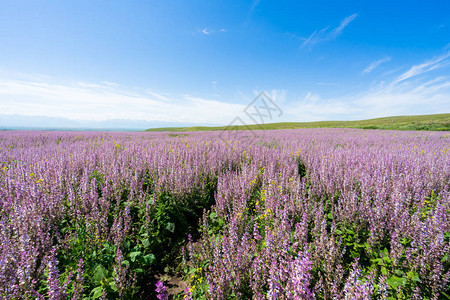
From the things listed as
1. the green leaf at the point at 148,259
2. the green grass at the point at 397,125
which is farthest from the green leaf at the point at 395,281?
the green grass at the point at 397,125

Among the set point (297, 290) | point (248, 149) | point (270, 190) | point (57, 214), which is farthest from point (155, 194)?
point (248, 149)

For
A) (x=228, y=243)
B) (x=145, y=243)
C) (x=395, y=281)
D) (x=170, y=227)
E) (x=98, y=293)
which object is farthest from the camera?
(x=170, y=227)

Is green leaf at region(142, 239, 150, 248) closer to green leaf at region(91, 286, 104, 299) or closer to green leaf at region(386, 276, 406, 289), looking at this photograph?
green leaf at region(91, 286, 104, 299)

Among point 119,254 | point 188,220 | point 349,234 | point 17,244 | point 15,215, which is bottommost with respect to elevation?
point 188,220

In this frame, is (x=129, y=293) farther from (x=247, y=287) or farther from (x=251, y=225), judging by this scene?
(x=251, y=225)

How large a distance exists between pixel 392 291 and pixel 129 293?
9.54 ft

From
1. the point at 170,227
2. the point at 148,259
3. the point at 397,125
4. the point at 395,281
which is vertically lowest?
the point at 148,259

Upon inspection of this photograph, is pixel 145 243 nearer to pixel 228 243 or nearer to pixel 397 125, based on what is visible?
pixel 228 243

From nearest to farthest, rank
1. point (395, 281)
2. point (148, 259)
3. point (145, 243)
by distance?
point (395, 281)
point (148, 259)
point (145, 243)

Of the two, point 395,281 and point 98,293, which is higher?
point 395,281

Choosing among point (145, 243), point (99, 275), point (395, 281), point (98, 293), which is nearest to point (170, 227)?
point (145, 243)

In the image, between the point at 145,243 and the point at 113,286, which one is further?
the point at 145,243

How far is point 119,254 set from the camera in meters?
2.17

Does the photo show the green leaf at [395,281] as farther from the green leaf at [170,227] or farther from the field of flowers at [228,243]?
the green leaf at [170,227]
